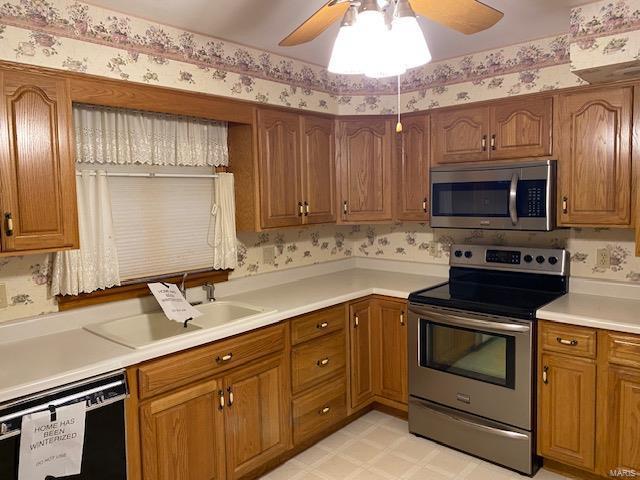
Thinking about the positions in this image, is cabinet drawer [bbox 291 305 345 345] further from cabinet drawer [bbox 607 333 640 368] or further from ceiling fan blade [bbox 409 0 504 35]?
ceiling fan blade [bbox 409 0 504 35]

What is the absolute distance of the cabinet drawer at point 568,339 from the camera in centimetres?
240

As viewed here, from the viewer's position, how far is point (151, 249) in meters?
2.77

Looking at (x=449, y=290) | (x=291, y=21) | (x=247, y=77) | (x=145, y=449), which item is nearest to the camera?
(x=145, y=449)

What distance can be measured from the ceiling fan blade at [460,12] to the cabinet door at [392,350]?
184cm

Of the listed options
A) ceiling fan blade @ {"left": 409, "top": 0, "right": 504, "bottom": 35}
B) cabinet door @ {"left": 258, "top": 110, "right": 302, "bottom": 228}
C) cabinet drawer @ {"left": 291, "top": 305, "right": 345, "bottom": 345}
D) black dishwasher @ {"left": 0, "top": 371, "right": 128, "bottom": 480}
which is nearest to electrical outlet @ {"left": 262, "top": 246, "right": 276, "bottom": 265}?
cabinet door @ {"left": 258, "top": 110, "right": 302, "bottom": 228}

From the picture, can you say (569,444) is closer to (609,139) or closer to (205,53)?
(609,139)

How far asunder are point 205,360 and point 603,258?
2346mm

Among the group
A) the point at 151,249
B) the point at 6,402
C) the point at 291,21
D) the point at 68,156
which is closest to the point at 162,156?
the point at 151,249

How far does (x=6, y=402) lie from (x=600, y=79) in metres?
2.99

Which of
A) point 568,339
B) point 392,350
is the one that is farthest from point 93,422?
point 568,339

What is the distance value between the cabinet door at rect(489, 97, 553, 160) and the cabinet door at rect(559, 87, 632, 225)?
9cm

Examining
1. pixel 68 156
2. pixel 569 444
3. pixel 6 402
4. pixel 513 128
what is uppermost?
pixel 513 128

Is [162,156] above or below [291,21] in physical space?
below

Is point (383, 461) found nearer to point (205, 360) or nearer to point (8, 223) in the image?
point (205, 360)
